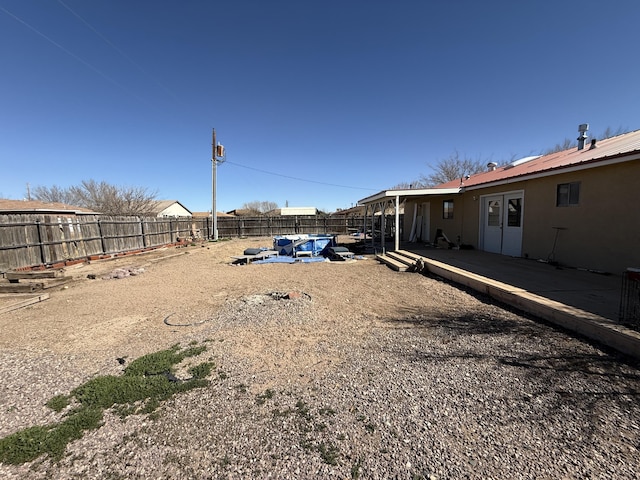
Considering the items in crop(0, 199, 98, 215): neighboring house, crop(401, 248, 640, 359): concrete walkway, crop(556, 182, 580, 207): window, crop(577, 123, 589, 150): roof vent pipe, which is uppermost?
crop(577, 123, 589, 150): roof vent pipe

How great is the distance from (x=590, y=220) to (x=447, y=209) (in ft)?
20.7

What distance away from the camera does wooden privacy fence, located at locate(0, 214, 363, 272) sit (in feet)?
30.3

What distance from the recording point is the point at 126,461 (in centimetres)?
193

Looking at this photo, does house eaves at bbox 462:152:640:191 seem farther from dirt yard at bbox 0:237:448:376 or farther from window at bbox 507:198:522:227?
dirt yard at bbox 0:237:448:376

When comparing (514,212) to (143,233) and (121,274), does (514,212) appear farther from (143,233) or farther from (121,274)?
(143,233)

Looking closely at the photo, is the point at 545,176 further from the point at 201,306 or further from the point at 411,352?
the point at 201,306

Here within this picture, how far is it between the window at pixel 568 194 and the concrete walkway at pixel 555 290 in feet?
5.27

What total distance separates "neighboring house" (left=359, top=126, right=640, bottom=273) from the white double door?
0.03 meters

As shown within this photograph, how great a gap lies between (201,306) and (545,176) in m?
9.06

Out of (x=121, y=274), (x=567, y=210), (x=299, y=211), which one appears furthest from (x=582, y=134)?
(x=299, y=211)

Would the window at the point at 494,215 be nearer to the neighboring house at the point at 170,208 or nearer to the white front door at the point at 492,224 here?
the white front door at the point at 492,224

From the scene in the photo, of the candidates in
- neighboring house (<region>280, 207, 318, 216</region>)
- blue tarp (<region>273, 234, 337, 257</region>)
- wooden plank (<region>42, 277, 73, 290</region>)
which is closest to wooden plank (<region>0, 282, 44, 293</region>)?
wooden plank (<region>42, 277, 73, 290</region>)

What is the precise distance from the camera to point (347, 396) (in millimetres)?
2529

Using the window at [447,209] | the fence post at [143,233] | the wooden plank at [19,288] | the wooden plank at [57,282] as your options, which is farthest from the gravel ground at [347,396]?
the fence post at [143,233]
